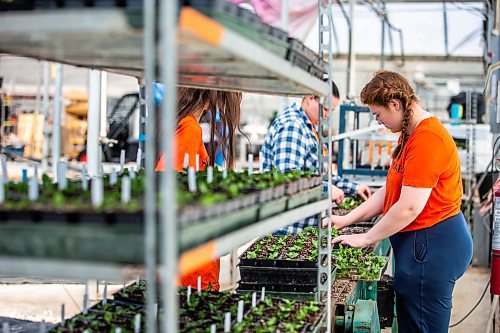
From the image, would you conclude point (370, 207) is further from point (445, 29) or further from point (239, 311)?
point (445, 29)

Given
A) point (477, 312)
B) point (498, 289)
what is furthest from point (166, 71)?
point (477, 312)

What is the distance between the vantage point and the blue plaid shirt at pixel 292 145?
12.9ft

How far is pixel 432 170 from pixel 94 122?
3538 millimetres

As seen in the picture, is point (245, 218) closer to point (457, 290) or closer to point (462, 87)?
point (457, 290)

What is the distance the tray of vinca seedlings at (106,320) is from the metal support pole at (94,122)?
353cm

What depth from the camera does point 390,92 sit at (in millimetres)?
3104

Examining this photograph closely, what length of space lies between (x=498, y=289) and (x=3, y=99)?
9.93 meters

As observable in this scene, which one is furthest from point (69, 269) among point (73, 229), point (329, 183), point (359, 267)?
point (359, 267)

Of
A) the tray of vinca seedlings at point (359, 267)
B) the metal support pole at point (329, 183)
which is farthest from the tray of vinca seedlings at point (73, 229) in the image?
the tray of vinca seedlings at point (359, 267)

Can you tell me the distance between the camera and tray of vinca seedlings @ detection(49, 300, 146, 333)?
2.03 metres

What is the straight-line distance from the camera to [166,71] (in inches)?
50.7

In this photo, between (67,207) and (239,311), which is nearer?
(67,207)

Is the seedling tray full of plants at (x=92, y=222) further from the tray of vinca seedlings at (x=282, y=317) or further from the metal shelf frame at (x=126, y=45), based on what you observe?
the tray of vinca seedlings at (x=282, y=317)

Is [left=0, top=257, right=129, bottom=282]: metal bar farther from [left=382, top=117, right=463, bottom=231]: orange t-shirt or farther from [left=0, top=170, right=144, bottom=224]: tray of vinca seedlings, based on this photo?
[left=382, top=117, right=463, bottom=231]: orange t-shirt
